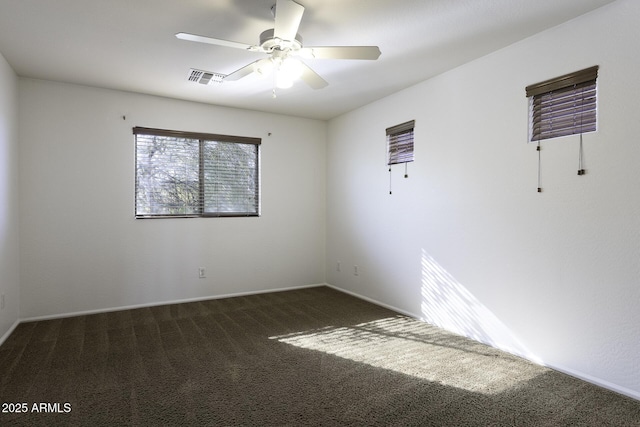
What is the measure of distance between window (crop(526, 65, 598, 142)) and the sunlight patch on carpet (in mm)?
1741

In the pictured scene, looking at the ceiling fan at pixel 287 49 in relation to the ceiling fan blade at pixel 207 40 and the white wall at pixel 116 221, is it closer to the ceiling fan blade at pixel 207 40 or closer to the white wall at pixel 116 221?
the ceiling fan blade at pixel 207 40

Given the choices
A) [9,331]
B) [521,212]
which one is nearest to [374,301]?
[521,212]

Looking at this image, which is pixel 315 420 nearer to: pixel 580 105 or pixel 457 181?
pixel 457 181

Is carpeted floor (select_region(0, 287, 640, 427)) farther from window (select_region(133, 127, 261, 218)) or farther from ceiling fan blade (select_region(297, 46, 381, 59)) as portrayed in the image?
ceiling fan blade (select_region(297, 46, 381, 59))

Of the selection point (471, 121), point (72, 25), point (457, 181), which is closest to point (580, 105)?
point (471, 121)

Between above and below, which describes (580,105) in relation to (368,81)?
below

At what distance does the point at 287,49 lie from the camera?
247 cm

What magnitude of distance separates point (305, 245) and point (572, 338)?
3487 mm

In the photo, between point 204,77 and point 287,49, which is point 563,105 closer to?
point 287,49

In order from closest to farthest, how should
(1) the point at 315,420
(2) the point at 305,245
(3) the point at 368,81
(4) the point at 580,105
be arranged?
(1) the point at 315,420
(4) the point at 580,105
(3) the point at 368,81
(2) the point at 305,245

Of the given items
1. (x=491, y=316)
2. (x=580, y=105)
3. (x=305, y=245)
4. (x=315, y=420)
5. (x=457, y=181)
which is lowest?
(x=315, y=420)

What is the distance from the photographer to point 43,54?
3.18m

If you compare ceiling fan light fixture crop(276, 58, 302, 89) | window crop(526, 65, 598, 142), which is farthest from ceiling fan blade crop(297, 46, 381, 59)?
window crop(526, 65, 598, 142)

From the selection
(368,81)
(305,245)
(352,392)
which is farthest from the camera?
(305,245)
